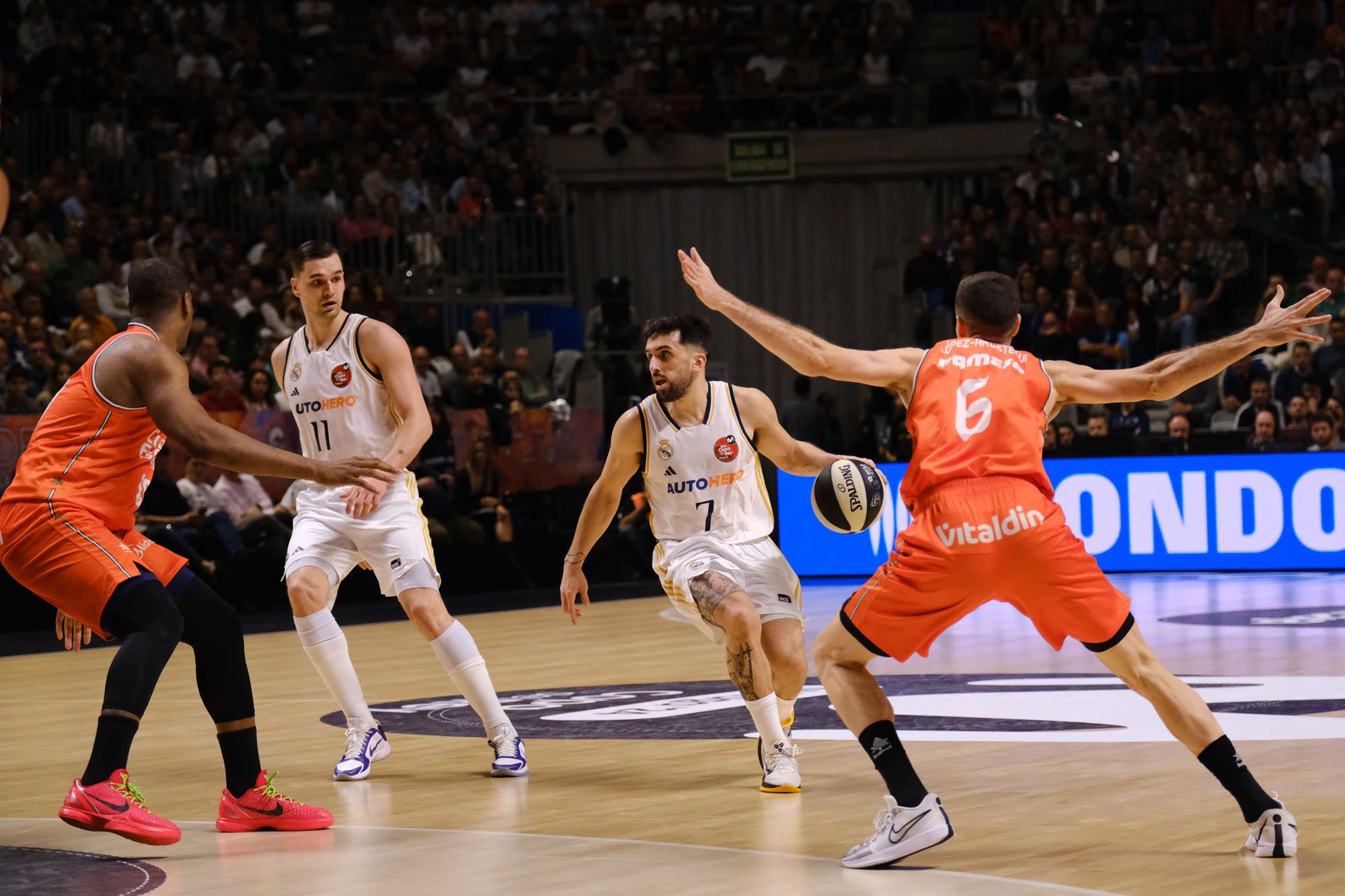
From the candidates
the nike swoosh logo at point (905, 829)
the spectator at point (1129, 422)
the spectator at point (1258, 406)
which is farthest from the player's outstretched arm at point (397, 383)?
the spectator at point (1258, 406)

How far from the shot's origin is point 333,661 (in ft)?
22.8

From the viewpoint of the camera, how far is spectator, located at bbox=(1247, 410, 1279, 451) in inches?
589

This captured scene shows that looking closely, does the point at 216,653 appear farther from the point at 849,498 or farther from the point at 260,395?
the point at 260,395

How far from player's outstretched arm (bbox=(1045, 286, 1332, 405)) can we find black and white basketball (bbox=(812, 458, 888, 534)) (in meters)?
0.91

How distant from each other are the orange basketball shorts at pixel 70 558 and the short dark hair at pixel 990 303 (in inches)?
101

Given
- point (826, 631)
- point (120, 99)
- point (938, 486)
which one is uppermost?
point (120, 99)

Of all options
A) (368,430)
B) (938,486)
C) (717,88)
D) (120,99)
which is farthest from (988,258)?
(938,486)

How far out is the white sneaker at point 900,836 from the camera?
4867 millimetres

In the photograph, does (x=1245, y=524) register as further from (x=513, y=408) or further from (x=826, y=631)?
(x=826, y=631)

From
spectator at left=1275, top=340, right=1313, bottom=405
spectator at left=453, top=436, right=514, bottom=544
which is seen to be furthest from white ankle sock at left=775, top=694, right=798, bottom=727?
spectator at left=1275, top=340, right=1313, bottom=405

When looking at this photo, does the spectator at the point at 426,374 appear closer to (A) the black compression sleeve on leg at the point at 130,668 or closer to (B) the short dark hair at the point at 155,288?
(B) the short dark hair at the point at 155,288

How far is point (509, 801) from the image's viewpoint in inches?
240

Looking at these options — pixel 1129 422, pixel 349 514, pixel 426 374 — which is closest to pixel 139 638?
pixel 349 514

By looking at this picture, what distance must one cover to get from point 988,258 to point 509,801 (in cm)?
1457
